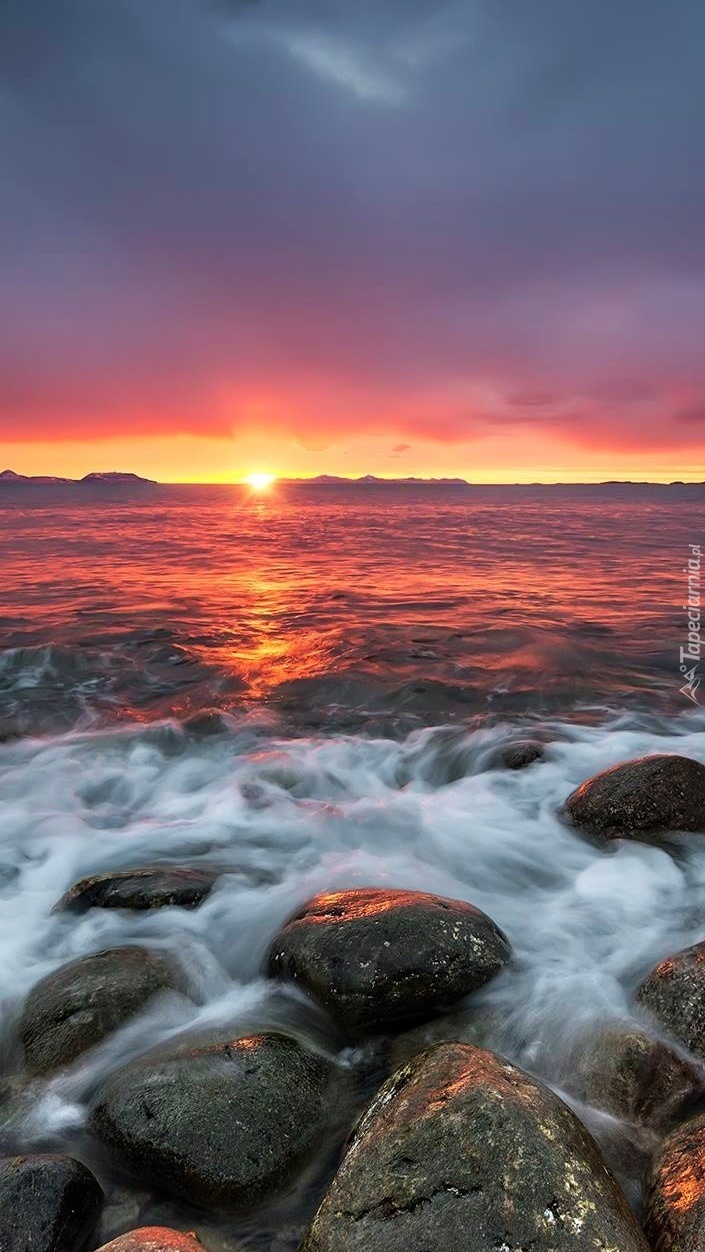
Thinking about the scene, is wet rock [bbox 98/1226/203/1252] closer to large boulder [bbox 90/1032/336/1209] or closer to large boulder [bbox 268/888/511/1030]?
large boulder [bbox 90/1032/336/1209]

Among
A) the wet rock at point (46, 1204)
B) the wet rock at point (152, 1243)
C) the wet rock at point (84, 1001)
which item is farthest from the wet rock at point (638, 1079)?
the wet rock at point (84, 1001)

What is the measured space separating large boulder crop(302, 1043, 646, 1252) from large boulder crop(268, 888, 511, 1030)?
1164mm

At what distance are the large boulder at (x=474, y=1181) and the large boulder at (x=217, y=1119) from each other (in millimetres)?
585

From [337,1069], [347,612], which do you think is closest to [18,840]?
[337,1069]

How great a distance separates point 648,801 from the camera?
6395 millimetres

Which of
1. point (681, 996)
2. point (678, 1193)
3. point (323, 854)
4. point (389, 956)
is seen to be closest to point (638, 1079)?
point (681, 996)

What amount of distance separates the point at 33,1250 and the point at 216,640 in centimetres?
1182

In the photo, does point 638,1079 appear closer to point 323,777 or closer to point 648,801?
point 648,801

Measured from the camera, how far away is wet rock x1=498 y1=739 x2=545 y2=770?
8.52 meters

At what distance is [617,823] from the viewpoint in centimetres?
649

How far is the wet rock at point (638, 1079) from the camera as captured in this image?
3490 mm

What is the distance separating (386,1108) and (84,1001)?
2.19 m

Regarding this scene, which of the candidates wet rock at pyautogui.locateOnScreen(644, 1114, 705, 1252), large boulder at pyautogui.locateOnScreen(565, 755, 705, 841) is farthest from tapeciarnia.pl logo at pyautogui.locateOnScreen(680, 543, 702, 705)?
wet rock at pyautogui.locateOnScreen(644, 1114, 705, 1252)

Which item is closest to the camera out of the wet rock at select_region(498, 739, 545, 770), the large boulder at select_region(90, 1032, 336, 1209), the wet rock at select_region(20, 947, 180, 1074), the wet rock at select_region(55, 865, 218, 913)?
the large boulder at select_region(90, 1032, 336, 1209)
